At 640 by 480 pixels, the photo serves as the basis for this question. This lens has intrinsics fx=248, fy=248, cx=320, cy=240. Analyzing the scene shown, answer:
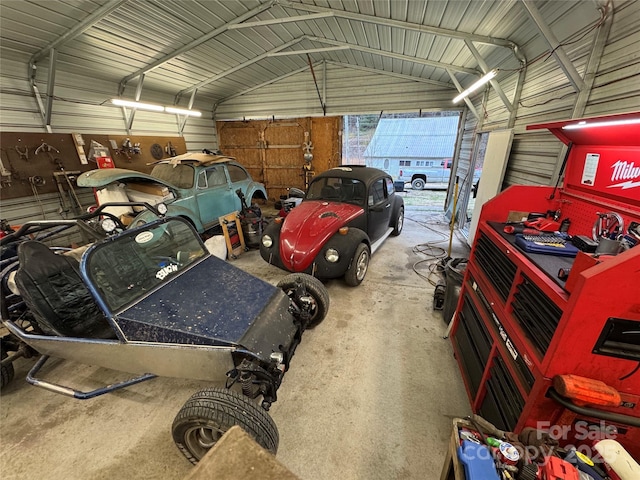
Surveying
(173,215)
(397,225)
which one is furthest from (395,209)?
(173,215)

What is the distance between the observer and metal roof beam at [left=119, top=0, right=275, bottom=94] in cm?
459

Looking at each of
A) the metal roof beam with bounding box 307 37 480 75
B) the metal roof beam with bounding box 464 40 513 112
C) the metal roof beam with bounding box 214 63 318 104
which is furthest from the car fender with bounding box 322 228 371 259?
the metal roof beam with bounding box 214 63 318 104

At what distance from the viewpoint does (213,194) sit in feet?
18.0

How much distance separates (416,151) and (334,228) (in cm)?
908

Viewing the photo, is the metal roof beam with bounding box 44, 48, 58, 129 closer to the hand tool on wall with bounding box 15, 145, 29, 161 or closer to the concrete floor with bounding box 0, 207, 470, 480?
the hand tool on wall with bounding box 15, 145, 29, 161

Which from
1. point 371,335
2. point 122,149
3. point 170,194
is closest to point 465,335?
point 371,335

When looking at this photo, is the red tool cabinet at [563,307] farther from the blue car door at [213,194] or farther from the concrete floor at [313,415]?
the blue car door at [213,194]

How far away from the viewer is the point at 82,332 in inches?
90.3

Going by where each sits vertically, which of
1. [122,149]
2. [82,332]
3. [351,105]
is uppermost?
[351,105]

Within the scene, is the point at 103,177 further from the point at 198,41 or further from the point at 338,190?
the point at 338,190

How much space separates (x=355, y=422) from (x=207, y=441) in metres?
1.10

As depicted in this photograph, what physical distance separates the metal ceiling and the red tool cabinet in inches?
61.8

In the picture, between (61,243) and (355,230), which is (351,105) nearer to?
(355,230)

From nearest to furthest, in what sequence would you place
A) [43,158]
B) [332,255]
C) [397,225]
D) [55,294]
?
[55,294], [332,255], [43,158], [397,225]
